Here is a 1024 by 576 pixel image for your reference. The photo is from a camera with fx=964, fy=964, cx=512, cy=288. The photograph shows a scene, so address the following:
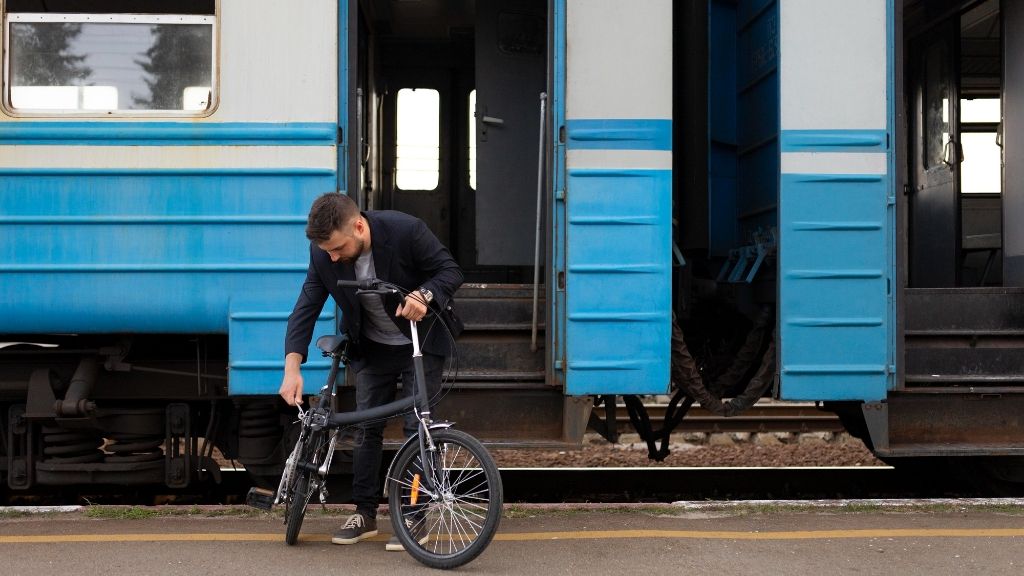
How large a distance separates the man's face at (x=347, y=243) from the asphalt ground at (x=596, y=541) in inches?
49.0

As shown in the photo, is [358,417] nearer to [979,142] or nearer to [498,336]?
[498,336]

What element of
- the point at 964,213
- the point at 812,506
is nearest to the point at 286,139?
the point at 812,506

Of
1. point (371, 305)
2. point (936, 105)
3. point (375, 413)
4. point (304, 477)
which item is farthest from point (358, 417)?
point (936, 105)

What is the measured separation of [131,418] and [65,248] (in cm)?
102

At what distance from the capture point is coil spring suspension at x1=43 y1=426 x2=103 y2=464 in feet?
17.2

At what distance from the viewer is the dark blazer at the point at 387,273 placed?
3.93 m

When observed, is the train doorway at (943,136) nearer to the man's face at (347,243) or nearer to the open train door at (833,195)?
the open train door at (833,195)

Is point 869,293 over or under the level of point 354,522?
over

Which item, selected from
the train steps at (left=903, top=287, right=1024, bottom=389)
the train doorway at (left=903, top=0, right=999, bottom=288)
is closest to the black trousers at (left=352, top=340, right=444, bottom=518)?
A: the train steps at (left=903, top=287, right=1024, bottom=389)

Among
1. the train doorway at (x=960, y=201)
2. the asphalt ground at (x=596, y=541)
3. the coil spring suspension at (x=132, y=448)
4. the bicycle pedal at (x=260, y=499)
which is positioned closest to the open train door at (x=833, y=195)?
the train doorway at (x=960, y=201)

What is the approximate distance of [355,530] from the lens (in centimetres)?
420

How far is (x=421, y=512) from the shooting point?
152 inches

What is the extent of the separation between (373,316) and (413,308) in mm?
375

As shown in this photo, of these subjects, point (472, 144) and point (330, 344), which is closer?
point (330, 344)
